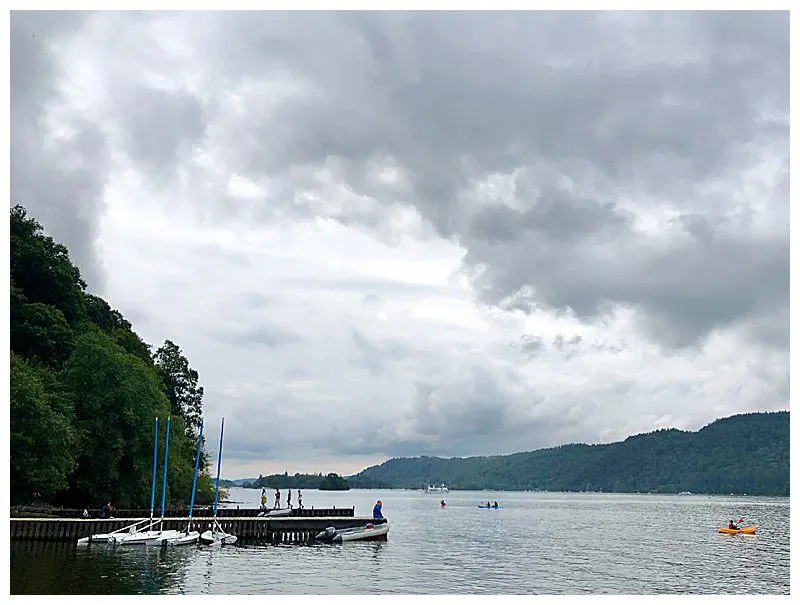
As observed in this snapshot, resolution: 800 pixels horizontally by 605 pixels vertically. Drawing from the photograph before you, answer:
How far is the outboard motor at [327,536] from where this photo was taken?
185 ft

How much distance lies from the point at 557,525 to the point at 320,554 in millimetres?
51797

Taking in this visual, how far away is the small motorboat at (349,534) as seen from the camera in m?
56.4

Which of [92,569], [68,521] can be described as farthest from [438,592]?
[68,521]

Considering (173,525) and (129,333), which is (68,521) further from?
(129,333)

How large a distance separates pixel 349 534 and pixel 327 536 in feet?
4.69

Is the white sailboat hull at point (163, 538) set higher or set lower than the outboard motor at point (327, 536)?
higher

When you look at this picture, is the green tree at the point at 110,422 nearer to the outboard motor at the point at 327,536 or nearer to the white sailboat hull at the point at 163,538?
the white sailboat hull at the point at 163,538

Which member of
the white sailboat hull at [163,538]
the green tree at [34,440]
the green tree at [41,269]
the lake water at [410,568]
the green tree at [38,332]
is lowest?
the lake water at [410,568]

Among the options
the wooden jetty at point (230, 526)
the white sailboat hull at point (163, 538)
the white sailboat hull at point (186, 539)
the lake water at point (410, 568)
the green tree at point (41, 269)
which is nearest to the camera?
the lake water at point (410, 568)

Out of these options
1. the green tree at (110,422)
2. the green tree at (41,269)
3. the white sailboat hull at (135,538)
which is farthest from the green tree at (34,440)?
the green tree at (41,269)

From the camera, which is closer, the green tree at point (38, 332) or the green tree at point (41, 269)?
the green tree at point (38, 332)

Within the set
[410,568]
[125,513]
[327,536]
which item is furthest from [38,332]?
[410,568]

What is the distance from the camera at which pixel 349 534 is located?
5666cm

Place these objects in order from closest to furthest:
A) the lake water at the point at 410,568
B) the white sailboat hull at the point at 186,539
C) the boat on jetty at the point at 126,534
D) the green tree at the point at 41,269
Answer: the lake water at the point at 410,568
the boat on jetty at the point at 126,534
the white sailboat hull at the point at 186,539
the green tree at the point at 41,269
